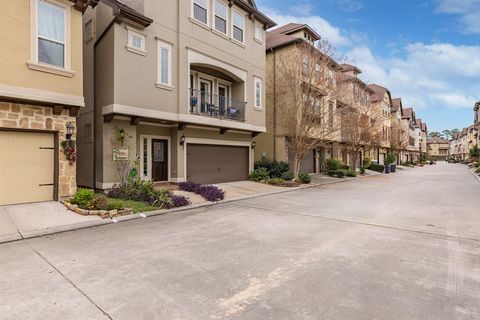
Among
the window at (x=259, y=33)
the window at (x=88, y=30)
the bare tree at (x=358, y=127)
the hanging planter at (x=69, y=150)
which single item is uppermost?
the window at (x=259, y=33)

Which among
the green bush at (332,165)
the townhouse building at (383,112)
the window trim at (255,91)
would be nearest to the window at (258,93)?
the window trim at (255,91)

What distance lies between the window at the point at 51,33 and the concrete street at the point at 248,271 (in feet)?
19.3

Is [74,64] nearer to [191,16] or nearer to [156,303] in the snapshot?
[191,16]

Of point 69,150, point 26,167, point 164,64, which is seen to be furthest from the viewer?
point 164,64

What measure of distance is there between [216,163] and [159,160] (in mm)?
3535

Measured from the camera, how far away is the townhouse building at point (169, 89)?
1147 cm

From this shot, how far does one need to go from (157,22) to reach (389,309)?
13091mm

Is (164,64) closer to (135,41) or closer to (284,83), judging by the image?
(135,41)

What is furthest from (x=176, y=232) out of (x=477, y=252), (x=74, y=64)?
(x=74, y=64)

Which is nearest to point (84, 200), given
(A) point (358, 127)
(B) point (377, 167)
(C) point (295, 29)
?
(C) point (295, 29)

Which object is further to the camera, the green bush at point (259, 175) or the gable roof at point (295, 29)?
the gable roof at point (295, 29)

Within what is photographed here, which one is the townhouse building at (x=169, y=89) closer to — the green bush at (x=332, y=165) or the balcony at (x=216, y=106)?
the balcony at (x=216, y=106)

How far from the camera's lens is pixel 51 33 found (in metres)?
9.06

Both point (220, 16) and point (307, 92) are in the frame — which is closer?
point (220, 16)
